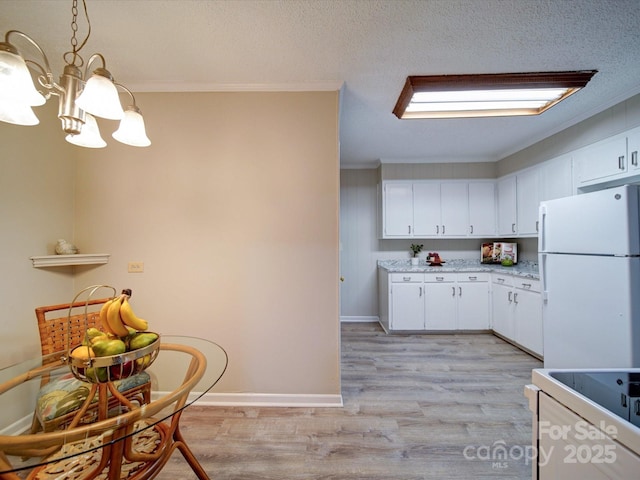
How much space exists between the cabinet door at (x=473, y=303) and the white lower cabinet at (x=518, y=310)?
105 mm

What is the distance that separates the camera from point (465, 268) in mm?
3688

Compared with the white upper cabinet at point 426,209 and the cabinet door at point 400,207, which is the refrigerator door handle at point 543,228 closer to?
the white upper cabinet at point 426,209

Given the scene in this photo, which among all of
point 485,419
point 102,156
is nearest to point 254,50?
point 102,156

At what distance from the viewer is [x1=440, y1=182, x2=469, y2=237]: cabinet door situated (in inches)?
156

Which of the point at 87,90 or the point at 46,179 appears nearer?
the point at 87,90

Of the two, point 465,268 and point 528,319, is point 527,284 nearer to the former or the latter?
point 528,319

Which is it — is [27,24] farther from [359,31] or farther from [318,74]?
[359,31]

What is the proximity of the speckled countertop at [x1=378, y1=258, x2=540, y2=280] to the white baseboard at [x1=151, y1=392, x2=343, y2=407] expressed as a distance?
2.10m

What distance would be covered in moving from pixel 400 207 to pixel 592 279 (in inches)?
93.5

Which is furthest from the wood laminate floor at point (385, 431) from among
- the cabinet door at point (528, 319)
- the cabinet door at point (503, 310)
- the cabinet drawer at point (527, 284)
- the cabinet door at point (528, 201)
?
the cabinet door at point (528, 201)

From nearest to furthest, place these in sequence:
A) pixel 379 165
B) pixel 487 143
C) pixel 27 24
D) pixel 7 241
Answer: pixel 27 24 < pixel 7 241 < pixel 487 143 < pixel 379 165

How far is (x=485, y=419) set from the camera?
188 centimetres

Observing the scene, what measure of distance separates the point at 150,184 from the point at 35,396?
153cm

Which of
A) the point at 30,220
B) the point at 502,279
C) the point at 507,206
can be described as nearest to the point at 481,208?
the point at 507,206
